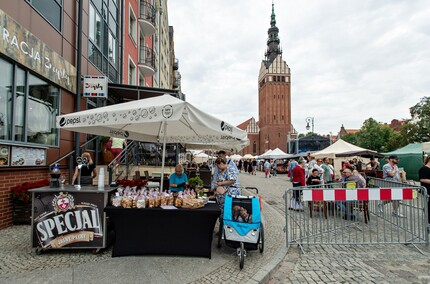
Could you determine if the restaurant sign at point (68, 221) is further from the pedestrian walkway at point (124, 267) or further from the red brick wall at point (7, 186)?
the red brick wall at point (7, 186)

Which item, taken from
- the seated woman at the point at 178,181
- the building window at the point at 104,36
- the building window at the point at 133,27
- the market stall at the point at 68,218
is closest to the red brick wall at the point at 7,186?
the market stall at the point at 68,218

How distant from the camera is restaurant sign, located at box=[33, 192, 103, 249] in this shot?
4.52m

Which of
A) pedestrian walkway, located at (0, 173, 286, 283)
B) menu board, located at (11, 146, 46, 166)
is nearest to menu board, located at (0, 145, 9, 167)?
menu board, located at (11, 146, 46, 166)

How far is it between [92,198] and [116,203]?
45 centimetres

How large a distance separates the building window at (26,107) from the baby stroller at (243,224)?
538 centimetres

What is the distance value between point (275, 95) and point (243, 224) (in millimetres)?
86910

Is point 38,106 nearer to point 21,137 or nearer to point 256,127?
point 21,137

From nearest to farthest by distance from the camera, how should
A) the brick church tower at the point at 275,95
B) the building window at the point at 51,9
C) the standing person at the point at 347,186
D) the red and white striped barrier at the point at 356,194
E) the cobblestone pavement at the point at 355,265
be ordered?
1. the cobblestone pavement at the point at 355,265
2. the red and white striped barrier at the point at 356,194
3. the standing person at the point at 347,186
4. the building window at the point at 51,9
5. the brick church tower at the point at 275,95

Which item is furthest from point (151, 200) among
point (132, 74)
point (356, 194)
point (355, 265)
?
point (132, 74)

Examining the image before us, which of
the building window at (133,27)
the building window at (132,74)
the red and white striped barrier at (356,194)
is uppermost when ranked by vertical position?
the building window at (133,27)

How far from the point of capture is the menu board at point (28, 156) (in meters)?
6.32

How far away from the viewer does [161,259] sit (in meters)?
4.38

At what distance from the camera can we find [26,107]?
6934 mm

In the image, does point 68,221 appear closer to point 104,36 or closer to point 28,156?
point 28,156
